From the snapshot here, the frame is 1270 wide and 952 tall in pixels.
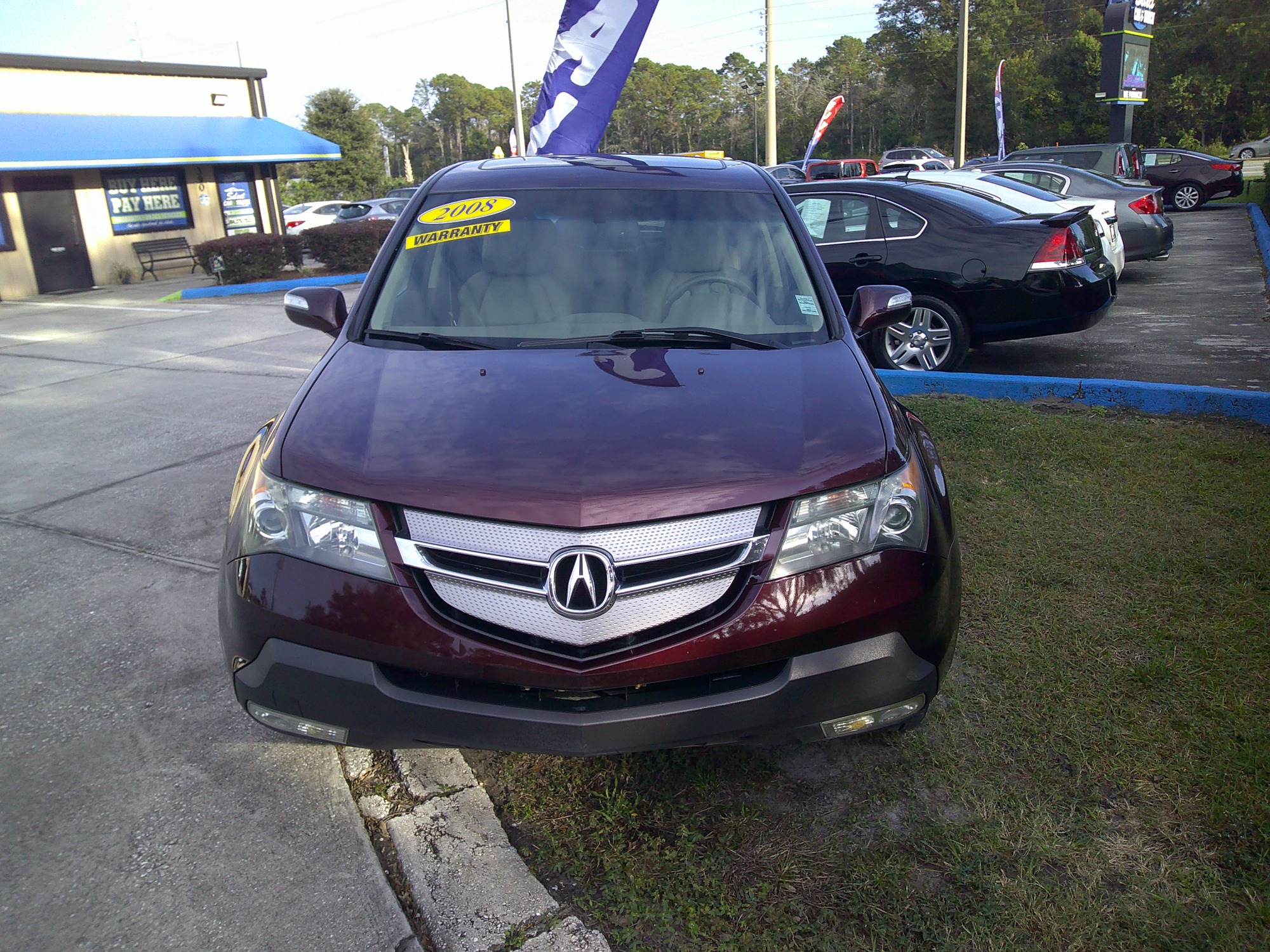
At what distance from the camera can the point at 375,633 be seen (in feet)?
7.08

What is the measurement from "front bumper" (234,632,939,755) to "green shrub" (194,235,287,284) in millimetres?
17118

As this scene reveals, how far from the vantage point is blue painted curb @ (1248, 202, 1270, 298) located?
41.4ft

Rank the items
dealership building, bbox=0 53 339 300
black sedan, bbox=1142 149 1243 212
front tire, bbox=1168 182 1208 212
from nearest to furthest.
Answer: dealership building, bbox=0 53 339 300 → black sedan, bbox=1142 149 1243 212 → front tire, bbox=1168 182 1208 212

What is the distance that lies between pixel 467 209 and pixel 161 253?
20.0m

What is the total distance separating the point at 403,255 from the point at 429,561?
1.70 metres

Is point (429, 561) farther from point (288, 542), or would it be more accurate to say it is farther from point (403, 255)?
point (403, 255)

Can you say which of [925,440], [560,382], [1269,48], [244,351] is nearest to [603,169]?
[560,382]

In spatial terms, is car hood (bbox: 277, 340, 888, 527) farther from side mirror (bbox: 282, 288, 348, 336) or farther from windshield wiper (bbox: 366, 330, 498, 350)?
side mirror (bbox: 282, 288, 348, 336)

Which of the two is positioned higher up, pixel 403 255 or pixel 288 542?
pixel 403 255

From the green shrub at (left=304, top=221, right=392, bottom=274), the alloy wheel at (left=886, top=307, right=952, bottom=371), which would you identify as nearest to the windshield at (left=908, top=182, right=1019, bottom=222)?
the alloy wheel at (left=886, top=307, right=952, bottom=371)

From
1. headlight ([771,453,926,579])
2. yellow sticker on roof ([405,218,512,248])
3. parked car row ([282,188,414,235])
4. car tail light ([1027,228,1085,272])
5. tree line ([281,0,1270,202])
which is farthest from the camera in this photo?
tree line ([281,0,1270,202])

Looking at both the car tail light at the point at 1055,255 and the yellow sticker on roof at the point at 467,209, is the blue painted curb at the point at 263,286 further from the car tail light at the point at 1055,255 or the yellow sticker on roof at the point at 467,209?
the yellow sticker on roof at the point at 467,209

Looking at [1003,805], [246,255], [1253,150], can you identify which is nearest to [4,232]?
[246,255]

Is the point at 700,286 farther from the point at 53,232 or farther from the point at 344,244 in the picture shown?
the point at 53,232
